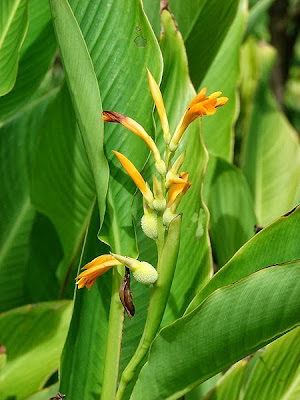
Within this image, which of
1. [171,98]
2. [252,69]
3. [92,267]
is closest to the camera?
[92,267]

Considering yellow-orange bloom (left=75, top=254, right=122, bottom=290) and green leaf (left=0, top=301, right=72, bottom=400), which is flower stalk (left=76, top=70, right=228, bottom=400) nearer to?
yellow-orange bloom (left=75, top=254, right=122, bottom=290)

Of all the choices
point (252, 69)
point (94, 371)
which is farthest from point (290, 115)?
point (94, 371)

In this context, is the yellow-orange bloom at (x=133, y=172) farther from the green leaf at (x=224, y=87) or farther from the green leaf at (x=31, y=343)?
the green leaf at (x=224, y=87)

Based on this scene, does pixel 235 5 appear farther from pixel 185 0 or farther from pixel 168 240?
pixel 168 240

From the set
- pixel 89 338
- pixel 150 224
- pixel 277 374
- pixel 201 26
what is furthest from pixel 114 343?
pixel 201 26

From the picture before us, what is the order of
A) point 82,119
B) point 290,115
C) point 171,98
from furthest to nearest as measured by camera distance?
1. point 290,115
2. point 171,98
3. point 82,119

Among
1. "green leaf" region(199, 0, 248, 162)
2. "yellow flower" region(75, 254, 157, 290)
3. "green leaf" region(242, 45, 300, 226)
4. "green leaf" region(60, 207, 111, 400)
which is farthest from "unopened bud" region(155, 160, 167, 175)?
"green leaf" region(242, 45, 300, 226)

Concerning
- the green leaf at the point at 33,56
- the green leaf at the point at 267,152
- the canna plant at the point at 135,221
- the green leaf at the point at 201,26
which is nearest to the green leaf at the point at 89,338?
the canna plant at the point at 135,221
